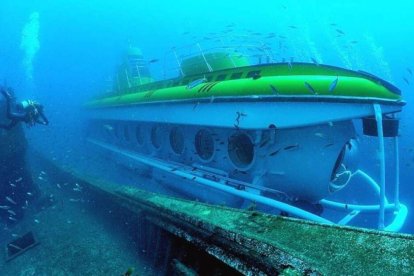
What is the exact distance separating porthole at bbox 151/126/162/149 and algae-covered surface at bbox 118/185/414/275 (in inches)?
254

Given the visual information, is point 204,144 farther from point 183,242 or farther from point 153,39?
point 153,39

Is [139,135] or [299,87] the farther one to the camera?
[139,135]

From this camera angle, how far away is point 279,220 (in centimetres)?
235

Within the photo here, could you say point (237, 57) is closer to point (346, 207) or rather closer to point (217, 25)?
point (346, 207)

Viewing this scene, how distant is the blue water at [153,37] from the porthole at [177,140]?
11.1m

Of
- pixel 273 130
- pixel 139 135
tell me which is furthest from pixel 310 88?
pixel 139 135

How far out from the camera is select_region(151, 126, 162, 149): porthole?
8875 millimetres

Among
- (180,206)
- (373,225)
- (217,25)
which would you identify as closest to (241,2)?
(217,25)

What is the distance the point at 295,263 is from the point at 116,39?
98.9m

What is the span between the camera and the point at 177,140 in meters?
8.14

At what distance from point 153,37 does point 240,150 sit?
106032 millimetres

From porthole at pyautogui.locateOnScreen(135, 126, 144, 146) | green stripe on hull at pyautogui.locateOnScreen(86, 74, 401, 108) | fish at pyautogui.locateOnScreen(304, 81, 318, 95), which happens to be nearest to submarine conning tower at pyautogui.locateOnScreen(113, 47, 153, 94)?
porthole at pyautogui.locateOnScreen(135, 126, 144, 146)

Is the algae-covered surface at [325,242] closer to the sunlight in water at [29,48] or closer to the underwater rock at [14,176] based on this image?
the underwater rock at [14,176]

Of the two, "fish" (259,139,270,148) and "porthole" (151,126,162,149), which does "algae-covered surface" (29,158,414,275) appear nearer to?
"fish" (259,139,270,148)
